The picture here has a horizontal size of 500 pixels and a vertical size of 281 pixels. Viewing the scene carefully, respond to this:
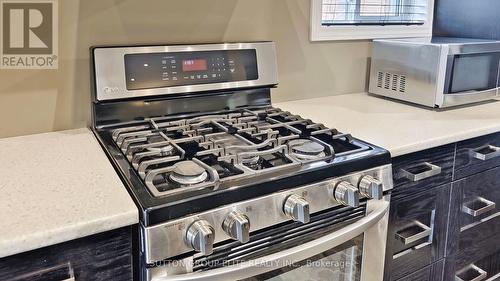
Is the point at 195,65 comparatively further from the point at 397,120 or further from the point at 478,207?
the point at 478,207

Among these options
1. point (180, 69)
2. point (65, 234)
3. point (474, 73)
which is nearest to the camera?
point (65, 234)

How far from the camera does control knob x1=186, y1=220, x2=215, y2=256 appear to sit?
0.90m

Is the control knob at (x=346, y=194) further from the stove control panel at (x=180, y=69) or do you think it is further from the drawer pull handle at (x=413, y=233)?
the stove control panel at (x=180, y=69)

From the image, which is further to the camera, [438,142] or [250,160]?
[438,142]

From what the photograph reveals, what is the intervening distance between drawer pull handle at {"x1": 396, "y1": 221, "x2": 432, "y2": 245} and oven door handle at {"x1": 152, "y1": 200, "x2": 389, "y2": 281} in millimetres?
209

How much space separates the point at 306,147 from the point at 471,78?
93 cm

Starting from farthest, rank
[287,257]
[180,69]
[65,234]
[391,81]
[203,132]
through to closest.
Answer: [391,81] → [180,69] → [203,132] → [287,257] → [65,234]

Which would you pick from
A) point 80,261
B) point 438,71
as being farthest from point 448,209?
point 80,261

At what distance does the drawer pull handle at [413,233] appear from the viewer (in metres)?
1.41

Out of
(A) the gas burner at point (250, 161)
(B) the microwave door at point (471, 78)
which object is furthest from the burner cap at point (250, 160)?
(B) the microwave door at point (471, 78)

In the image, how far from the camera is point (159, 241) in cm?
90

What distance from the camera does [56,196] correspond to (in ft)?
3.10

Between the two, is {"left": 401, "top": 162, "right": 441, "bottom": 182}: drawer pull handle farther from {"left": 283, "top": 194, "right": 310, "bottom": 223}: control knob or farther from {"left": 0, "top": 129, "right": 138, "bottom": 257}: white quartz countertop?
{"left": 0, "top": 129, "right": 138, "bottom": 257}: white quartz countertop

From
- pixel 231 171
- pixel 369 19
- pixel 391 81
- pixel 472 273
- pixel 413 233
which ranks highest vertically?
pixel 369 19
